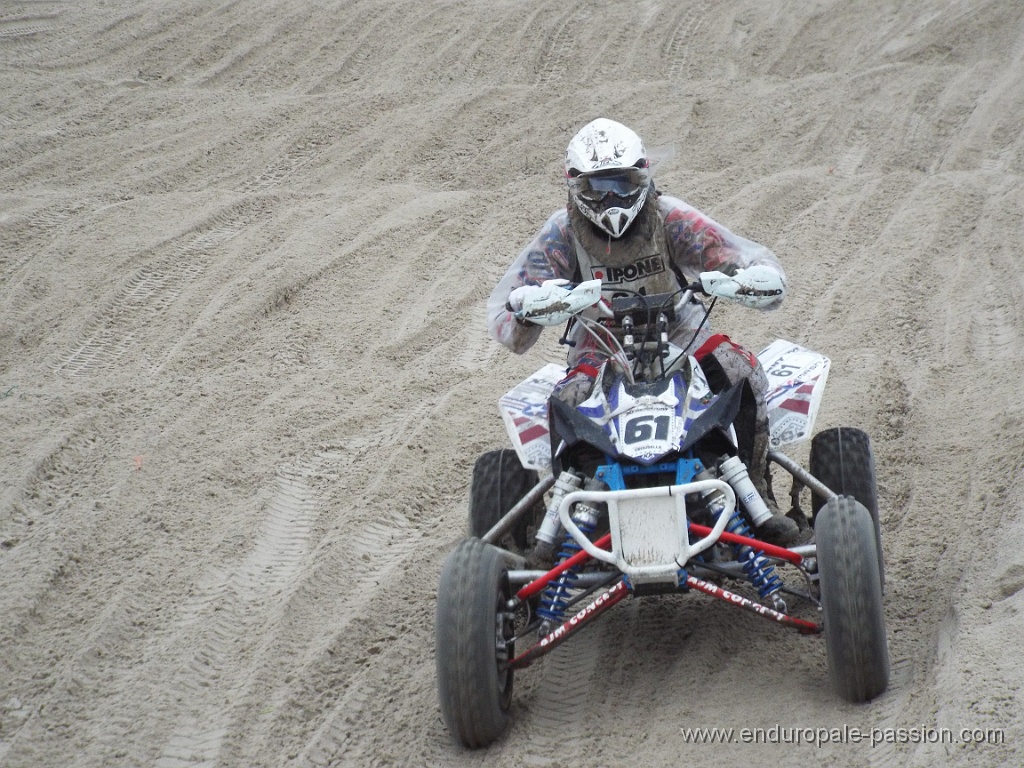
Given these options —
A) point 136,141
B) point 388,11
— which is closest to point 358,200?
point 136,141

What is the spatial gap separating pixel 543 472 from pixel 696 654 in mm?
→ 981

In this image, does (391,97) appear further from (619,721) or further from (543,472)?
(619,721)

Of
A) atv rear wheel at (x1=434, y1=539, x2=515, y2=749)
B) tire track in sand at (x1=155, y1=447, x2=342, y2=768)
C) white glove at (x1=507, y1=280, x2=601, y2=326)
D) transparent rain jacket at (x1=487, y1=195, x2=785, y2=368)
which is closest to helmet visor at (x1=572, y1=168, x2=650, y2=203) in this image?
transparent rain jacket at (x1=487, y1=195, x2=785, y2=368)

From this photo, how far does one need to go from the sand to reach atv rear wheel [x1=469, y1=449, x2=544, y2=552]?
1.69 ft

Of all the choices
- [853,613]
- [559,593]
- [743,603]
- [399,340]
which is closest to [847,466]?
[743,603]

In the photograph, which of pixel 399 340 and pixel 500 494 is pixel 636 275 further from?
pixel 399 340

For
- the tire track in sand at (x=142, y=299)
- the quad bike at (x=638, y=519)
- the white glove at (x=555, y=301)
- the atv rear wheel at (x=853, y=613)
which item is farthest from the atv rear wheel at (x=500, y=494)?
the tire track in sand at (x=142, y=299)

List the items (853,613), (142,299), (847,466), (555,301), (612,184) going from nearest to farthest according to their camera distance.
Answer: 1. (853,613)
2. (555,301)
3. (612,184)
4. (847,466)
5. (142,299)

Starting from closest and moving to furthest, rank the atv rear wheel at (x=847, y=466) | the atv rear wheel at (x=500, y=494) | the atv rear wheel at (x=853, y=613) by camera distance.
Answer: the atv rear wheel at (x=853, y=613), the atv rear wheel at (x=847, y=466), the atv rear wheel at (x=500, y=494)

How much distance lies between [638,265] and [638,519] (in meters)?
1.41

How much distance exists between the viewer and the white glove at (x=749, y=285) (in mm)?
4781

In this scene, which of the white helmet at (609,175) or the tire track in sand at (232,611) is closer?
the tire track in sand at (232,611)

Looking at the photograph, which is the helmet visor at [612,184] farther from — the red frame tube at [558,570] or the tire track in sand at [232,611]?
the tire track in sand at [232,611]

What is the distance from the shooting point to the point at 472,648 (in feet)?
13.6
